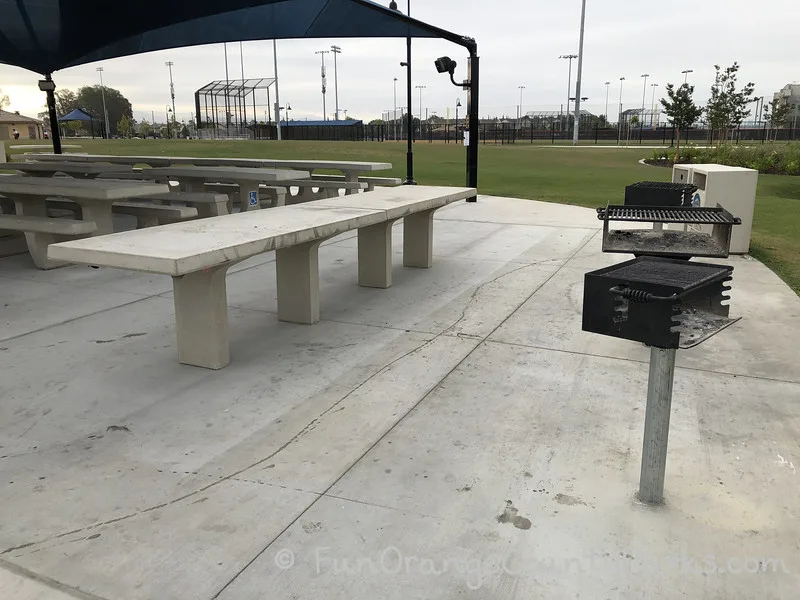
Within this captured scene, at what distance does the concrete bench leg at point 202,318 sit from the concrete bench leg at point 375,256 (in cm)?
238

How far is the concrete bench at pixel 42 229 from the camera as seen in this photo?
263 inches

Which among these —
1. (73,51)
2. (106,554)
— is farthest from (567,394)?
(73,51)

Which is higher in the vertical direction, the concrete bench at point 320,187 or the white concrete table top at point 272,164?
the white concrete table top at point 272,164

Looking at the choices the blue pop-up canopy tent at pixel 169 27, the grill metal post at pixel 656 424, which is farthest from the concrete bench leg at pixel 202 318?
the blue pop-up canopy tent at pixel 169 27

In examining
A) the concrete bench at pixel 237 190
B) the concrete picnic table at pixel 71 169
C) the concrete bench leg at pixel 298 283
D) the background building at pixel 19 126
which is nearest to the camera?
the concrete bench leg at pixel 298 283

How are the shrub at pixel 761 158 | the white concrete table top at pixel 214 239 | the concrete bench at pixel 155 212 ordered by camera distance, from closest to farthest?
1. the white concrete table top at pixel 214 239
2. the concrete bench at pixel 155 212
3. the shrub at pixel 761 158

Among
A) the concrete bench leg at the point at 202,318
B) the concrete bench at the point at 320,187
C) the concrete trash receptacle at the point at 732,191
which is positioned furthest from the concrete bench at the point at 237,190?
the concrete bench leg at the point at 202,318

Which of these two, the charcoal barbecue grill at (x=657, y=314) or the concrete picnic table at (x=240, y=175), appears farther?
the concrete picnic table at (x=240, y=175)

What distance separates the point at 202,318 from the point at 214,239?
55 centimetres

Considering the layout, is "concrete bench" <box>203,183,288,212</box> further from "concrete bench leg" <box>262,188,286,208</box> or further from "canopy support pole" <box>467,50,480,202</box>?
"canopy support pole" <box>467,50,480,202</box>

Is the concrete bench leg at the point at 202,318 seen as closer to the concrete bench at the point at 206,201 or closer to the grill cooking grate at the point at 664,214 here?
the grill cooking grate at the point at 664,214

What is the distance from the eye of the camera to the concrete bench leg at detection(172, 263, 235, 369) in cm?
429

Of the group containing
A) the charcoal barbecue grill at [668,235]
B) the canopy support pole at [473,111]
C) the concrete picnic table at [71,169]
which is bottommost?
the charcoal barbecue grill at [668,235]

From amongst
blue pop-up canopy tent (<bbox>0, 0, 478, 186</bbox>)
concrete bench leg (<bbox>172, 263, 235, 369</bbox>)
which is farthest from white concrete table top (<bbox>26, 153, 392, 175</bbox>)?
concrete bench leg (<bbox>172, 263, 235, 369</bbox>)
